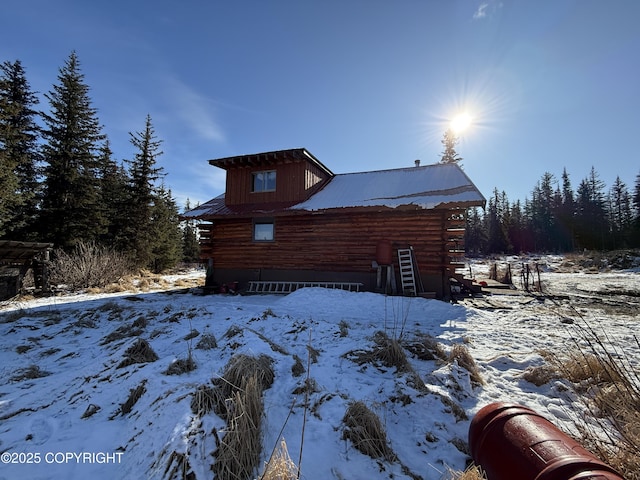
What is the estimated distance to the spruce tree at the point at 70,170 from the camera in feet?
57.0

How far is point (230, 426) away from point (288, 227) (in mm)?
10425

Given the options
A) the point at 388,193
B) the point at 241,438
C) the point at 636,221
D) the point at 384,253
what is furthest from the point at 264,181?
the point at 636,221

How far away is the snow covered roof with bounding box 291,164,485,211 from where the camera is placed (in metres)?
10.3

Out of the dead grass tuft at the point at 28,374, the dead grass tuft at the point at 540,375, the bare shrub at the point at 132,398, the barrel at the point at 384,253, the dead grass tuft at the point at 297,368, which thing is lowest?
the dead grass tuft at the point at 28,374

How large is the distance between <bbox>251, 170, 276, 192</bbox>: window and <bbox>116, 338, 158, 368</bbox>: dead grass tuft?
32.9ft

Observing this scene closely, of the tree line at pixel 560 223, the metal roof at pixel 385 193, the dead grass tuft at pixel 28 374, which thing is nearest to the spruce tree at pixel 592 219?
the tree line at pixel 560 223

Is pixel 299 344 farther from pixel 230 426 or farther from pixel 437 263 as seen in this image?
pixel 437 263

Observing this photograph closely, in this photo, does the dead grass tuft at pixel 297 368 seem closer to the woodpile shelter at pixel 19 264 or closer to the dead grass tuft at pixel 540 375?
the dead grass tuft at pixel 540 375

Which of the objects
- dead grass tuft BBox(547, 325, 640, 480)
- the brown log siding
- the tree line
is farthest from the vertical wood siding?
the tree line

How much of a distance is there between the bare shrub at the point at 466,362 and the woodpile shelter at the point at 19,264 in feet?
45.1

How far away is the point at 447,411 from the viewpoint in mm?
3330

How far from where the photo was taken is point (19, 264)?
1097 centimetres

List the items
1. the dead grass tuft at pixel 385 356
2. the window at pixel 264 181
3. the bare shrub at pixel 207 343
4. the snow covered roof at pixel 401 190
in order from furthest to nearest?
the window at pixel 264 181 → the snow covered roof at pixel 401 190 → the bare shrub at pixel 207 343 → the dead grass tuft at pixel 385 356

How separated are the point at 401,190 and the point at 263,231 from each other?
21.7 ft
